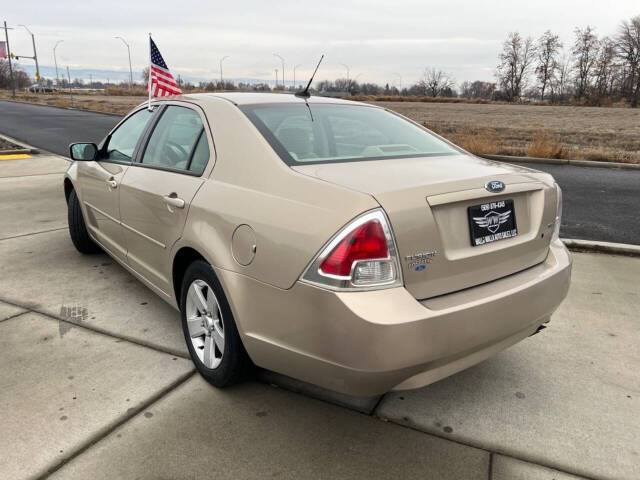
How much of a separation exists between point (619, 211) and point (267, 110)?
237 inches

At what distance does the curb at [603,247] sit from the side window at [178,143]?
12.9 ft

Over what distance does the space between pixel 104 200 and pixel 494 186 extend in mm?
2946

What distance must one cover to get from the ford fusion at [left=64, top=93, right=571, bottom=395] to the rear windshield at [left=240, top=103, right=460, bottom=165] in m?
0.01

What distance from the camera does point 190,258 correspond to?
112 inches

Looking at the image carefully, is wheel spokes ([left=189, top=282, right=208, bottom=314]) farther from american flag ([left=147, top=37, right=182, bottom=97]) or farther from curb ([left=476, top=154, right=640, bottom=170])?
curb ([left=476, top=154, right=640, bottom=170])

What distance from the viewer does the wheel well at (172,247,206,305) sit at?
2768mm

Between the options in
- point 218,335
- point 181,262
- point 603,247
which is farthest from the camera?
point 603,247

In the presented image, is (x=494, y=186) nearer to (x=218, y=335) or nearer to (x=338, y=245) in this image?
(x=338, y=245)

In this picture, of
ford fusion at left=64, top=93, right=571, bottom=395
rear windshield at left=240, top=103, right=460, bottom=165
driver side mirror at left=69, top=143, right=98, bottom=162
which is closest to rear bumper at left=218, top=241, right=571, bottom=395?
ford fusion at left=64, top=93, right=571, bottom=395

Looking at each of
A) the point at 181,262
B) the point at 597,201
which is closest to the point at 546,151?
the point at 597,201

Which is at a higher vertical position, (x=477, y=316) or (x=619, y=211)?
(x=477, y=316)

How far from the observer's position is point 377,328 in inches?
75.4

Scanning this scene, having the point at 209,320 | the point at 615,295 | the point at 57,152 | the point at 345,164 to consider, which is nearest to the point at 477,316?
the point at 345,164

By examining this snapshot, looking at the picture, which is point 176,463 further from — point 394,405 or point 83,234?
point 83,234
